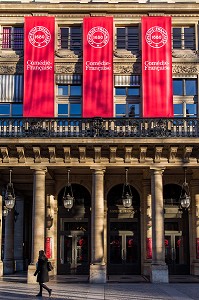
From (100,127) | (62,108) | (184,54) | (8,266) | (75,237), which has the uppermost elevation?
(184,54)

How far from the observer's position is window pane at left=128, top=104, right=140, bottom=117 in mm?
27766

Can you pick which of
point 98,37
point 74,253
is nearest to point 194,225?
point 74,253

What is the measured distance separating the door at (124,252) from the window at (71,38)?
1064cm

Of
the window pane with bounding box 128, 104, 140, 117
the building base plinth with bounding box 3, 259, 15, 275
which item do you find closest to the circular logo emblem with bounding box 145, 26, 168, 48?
the window pane with bounding box 128, 104, 140, 117

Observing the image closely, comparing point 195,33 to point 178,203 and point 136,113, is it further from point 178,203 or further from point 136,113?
point 178,203

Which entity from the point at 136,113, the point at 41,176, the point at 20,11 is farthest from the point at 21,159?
the point at 20,11

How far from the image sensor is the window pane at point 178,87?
28.0 m

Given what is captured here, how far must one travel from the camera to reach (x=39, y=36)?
27250 mm

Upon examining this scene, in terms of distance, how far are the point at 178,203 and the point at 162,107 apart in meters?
5.89

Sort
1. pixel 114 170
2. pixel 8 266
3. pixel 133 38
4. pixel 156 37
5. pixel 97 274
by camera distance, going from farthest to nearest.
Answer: pixel 8 266 → pixel 133 38 → pixel 114 170 → pixel 156 37 → pixel 97 274

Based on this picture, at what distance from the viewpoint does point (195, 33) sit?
28.4 metres

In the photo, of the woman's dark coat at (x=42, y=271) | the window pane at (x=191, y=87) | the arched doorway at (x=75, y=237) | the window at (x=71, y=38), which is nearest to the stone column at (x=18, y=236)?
the arched doorway at (x=75, y=237)

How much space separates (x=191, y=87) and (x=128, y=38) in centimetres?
443

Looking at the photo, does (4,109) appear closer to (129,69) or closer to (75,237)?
(129,69)
